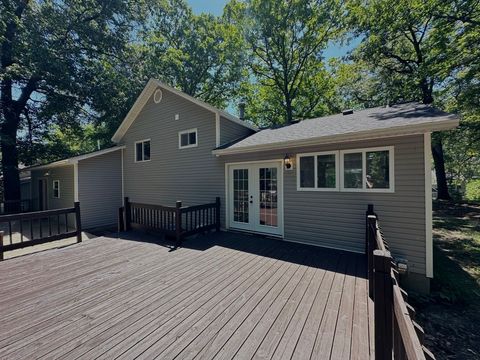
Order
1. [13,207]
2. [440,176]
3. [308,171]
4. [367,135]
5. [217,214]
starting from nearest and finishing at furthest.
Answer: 1. [367,135]
2. [308,171]
3. [217,214]
4. [13,207]
5. [440,176]

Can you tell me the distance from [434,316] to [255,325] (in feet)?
10.8

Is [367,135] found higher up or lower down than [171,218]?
higher up

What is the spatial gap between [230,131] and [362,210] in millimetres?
5181

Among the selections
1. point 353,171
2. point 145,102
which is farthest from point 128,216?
point 353,171

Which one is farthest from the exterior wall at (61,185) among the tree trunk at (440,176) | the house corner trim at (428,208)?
the tree trunk at (440,176)

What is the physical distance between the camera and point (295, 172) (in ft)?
20.1

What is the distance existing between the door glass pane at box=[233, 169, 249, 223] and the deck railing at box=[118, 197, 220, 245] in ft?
2.02

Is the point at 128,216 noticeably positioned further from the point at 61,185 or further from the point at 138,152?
A: the point at 61,185

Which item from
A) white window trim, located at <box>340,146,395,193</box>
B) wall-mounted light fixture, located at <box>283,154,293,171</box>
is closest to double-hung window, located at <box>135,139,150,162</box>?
wall-mounted light fixture, located at <box>283,154,293,171</box>

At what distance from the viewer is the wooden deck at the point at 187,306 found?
2.39m

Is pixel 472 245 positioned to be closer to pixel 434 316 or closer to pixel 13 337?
pixel 434 316

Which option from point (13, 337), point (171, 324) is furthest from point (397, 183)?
point (13, 337)

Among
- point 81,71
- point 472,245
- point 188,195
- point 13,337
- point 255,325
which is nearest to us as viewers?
point 13,337

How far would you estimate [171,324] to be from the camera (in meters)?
2.77
